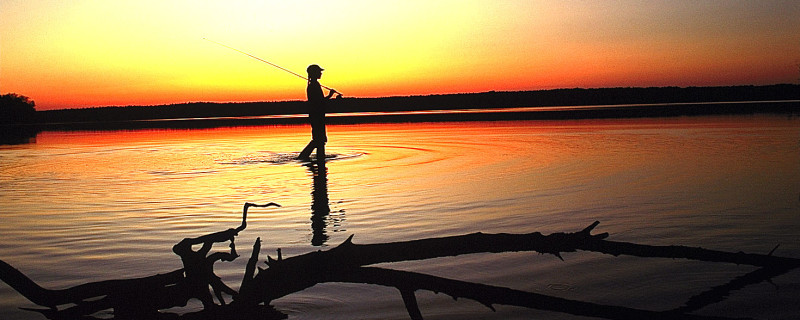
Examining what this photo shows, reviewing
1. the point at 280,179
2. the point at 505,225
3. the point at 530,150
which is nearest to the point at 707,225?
the point at 505,225

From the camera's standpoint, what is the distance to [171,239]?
7.91m

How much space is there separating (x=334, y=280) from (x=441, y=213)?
6251mm

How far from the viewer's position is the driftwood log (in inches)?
A: 116

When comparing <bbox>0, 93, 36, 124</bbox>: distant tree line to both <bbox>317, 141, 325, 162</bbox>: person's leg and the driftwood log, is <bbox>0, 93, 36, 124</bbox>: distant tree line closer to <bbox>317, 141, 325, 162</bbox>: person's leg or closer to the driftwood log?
<bbox>317, 141, 325, 162</bbox>: person's leg

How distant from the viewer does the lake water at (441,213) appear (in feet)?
17.8

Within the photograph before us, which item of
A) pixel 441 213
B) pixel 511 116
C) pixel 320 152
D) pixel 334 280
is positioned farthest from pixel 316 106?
pixel 511 116

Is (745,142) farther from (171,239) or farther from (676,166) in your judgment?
(171,239)

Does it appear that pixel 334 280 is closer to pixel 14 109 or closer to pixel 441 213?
pixel 441 213

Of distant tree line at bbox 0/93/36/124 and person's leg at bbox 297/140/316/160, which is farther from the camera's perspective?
distant tree line at bbox 0/93/36/124

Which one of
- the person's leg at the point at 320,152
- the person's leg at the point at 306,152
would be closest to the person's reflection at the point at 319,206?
the person's leg at the point at 320,152

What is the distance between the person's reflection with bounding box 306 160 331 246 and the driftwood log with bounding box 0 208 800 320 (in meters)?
4.14

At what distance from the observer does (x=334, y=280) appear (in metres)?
3.13

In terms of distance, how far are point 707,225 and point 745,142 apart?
540 inches

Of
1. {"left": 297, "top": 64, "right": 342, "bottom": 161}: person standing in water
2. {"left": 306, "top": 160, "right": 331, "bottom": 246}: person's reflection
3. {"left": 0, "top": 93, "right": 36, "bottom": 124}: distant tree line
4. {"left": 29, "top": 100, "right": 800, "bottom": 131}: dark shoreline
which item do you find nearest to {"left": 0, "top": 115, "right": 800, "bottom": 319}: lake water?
{"left": 306, "top": 160, "right": 331, "bottom": 246}: person's reflection
